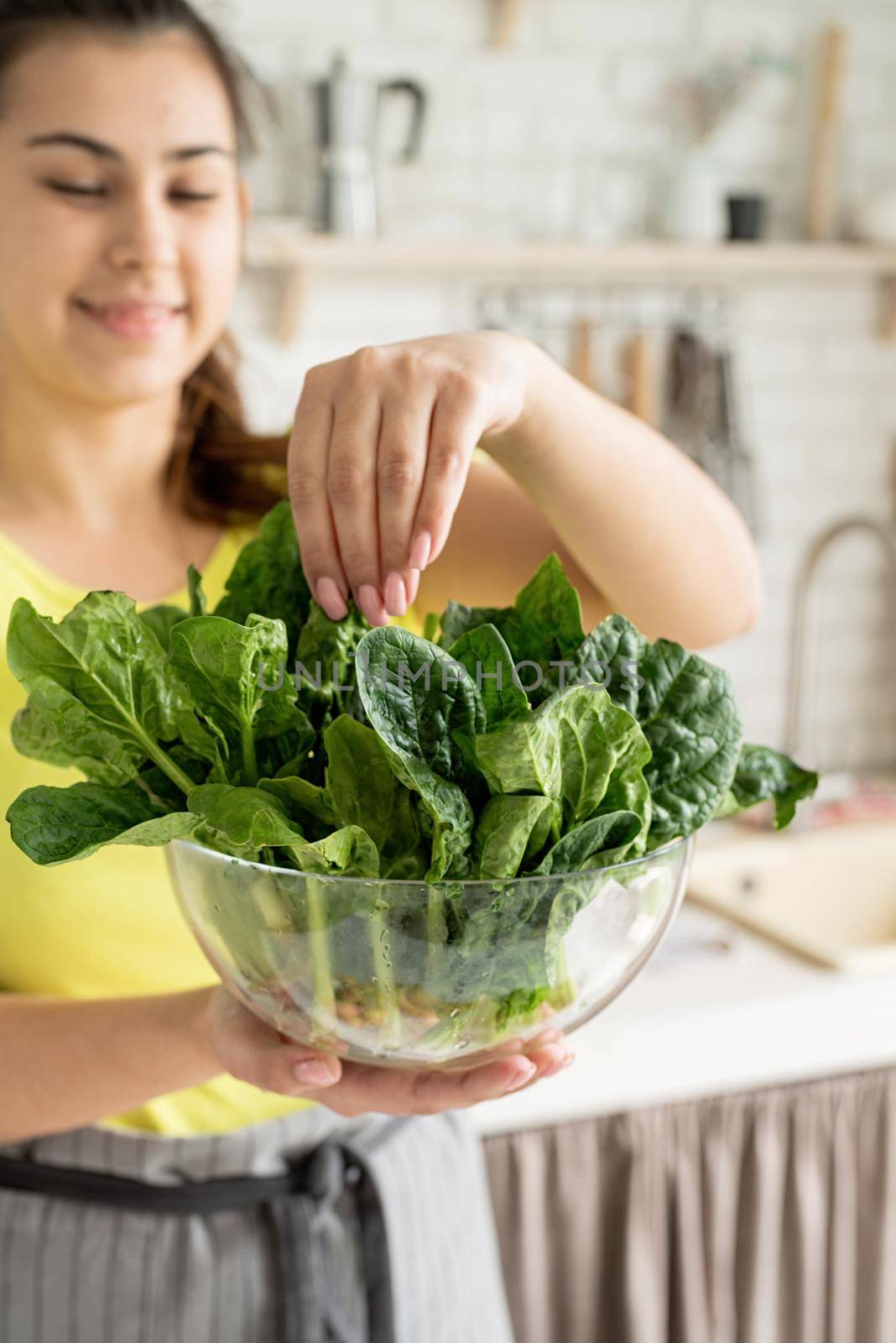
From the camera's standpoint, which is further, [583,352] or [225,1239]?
[583,352]

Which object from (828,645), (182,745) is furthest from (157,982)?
(828,645)

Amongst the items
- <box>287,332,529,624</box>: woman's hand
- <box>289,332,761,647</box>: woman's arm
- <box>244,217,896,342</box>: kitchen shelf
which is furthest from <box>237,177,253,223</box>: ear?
<box>244,217,896,342</box>: kitchen shelf

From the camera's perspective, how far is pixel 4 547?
100 centimetres

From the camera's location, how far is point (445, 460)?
59 cm

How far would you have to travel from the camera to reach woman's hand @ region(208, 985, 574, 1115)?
1.90ft

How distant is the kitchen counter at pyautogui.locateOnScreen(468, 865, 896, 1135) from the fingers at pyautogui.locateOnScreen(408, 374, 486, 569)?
35.8 inches

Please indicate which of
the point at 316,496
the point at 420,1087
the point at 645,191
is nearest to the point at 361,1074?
the point at 420,1087

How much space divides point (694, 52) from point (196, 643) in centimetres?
207

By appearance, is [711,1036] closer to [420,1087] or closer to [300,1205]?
[300,1205]

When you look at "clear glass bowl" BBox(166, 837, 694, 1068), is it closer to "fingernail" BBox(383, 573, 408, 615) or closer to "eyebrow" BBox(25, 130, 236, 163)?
"fingernail" BBox(383, 573, 408, 615)

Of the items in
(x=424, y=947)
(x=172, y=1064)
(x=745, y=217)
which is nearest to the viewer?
(x=424, y=947)

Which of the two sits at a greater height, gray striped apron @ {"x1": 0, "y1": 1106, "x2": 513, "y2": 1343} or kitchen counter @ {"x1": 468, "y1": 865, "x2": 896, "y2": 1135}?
gray striped apron @ {"x1": 0, "y1": 1106, "x2": 513, "y2": 1343}

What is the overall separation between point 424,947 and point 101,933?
0.49 metres

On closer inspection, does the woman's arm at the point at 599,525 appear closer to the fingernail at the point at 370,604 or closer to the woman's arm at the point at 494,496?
the woman's arm at the point at 494,496
